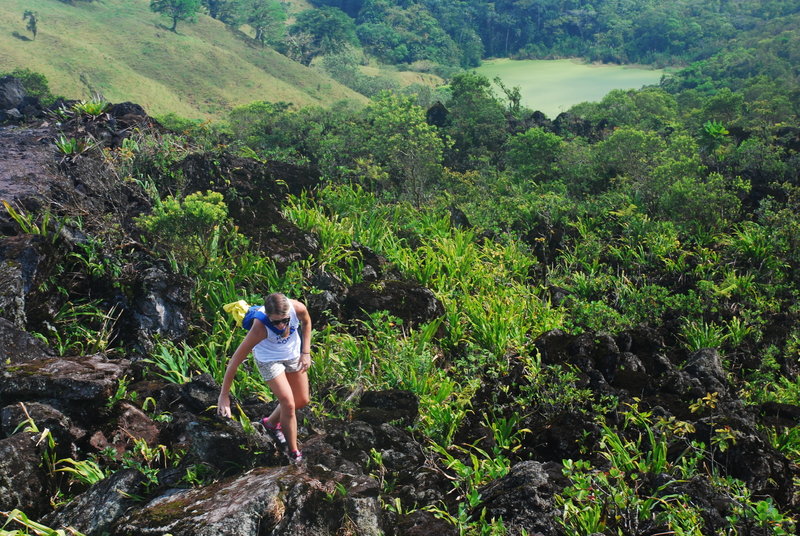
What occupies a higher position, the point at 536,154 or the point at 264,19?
the point at 264,19

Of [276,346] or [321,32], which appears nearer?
[276,346]

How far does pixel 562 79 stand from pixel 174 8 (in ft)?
110

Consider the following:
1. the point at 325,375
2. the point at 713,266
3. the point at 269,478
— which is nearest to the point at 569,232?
the point at 713,266

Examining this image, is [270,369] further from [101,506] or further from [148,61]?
[148,61]

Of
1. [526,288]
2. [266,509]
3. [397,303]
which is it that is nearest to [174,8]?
[526,288]

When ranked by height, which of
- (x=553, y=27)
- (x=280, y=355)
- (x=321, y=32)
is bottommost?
(x=280, y=355)

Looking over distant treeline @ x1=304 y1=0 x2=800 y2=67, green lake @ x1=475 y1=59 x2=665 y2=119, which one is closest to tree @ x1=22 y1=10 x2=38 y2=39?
green lake @ x1=475 y1=59 x2=665 y2=119

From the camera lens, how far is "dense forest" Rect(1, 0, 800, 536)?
463 centimetres

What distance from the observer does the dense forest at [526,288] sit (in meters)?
4.63

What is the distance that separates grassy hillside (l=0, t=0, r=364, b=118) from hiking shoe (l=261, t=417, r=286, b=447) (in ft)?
92.4

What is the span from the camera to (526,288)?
8398mm

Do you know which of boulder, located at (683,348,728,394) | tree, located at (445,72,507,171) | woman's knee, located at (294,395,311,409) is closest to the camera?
woman's knee, located at (294,395,311,409)

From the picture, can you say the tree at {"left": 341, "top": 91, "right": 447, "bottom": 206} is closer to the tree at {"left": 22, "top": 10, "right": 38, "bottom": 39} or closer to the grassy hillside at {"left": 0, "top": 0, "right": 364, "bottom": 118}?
the grassy hillside at {"left": 0, "top": 0, "right": 364, "bottom": 118}

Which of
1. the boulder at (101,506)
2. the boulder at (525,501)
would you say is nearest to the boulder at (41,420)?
the boulder at (101,506)
